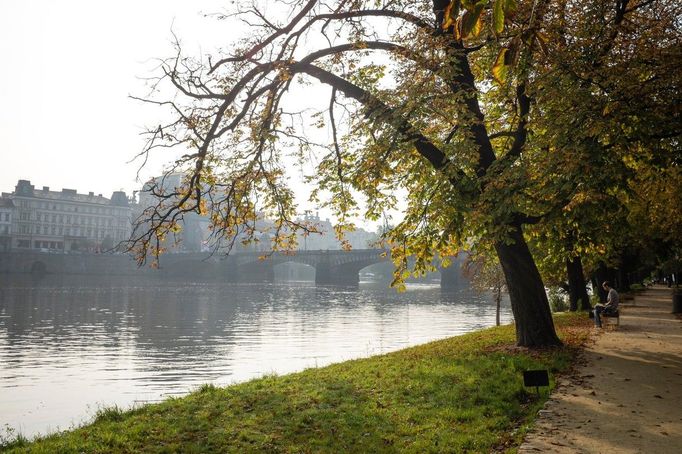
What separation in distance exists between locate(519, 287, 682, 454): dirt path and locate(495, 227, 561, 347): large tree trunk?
3.78ft

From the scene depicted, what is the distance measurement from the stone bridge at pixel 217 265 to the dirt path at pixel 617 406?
78.6 meters

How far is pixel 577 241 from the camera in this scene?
15.0 metres

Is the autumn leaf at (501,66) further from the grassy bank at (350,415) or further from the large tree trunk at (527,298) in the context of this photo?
the large tree trunk at (527,298)

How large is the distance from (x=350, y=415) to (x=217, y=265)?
104525 millimetres

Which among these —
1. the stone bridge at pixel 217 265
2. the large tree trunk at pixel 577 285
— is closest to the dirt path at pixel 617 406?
the large tree trunk at pixel 577 285

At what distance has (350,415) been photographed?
30.2ft

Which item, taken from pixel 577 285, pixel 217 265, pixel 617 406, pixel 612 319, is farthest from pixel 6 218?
pixel 617 406

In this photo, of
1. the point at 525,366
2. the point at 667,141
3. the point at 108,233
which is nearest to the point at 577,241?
the point at 667,141

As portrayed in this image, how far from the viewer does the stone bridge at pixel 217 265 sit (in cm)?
9769

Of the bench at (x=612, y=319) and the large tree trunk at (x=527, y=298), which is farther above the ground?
the large tree trunk at (x=527, y=298)

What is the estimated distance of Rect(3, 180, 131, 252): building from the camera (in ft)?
431

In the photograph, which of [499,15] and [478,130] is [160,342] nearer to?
[478,130]

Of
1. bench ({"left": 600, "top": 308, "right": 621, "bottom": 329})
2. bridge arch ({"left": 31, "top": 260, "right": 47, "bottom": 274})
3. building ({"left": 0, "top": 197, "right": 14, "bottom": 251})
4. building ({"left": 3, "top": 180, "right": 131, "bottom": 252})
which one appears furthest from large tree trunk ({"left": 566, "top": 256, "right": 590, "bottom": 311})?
building ({"left": 0, "top": 197, "right": 14, "bottom": 251})

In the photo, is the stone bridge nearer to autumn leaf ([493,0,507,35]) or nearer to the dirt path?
the dirt path
